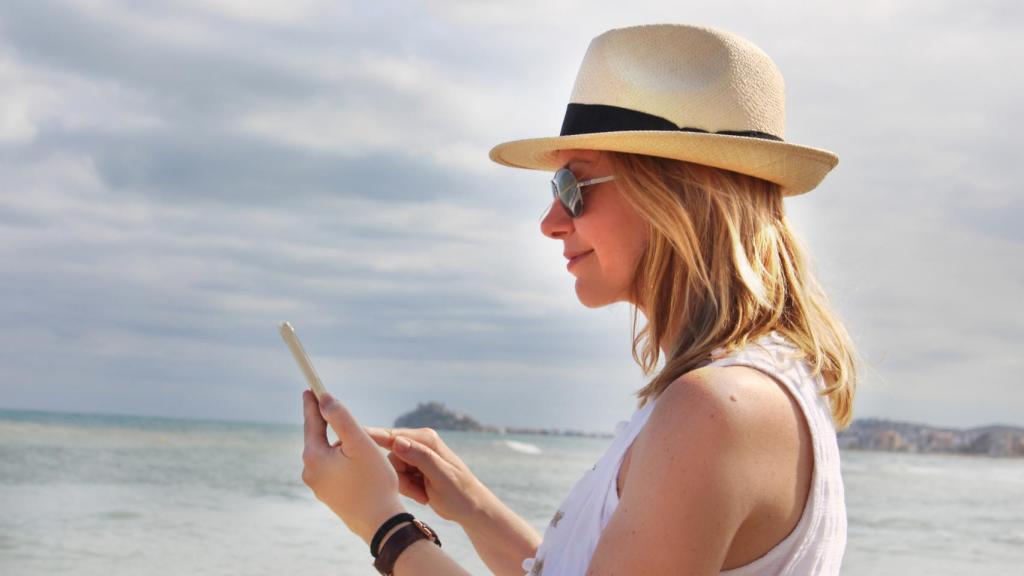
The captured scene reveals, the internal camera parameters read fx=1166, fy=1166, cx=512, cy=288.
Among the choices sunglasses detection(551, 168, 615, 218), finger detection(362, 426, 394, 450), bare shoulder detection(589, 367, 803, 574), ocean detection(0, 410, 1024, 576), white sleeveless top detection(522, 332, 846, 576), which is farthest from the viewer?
ocean detection(0, 410, 1024, 576)

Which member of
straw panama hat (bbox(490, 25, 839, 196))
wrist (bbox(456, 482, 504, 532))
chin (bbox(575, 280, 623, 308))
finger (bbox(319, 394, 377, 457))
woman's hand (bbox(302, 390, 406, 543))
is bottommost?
wrist (bbox(456, 482, 504, 532))

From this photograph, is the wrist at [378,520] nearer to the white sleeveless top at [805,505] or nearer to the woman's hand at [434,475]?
the white sleeveless top at [805,505]

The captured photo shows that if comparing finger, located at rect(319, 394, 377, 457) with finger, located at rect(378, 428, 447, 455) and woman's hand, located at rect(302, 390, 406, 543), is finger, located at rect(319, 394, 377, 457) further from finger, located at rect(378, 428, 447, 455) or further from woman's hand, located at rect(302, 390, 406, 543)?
finger, located at rect(378, 428, 447, 455)

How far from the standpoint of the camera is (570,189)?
1.73 metres

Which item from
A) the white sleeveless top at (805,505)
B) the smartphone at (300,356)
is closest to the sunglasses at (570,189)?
the white sleeveless top at (805,505)

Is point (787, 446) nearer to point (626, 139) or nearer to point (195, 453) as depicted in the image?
point (626, 139)

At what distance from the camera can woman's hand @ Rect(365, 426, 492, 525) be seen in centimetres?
209

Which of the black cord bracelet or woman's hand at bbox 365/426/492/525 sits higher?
the black cord bracelet

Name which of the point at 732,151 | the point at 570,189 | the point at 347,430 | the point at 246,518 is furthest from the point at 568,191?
the point at 246,518

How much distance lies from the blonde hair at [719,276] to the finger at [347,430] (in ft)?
1.38

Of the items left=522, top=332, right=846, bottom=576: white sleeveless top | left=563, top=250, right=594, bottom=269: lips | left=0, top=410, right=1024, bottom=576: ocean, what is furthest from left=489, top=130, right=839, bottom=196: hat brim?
left=0, top=410, right=1024, bottom=576: ocean

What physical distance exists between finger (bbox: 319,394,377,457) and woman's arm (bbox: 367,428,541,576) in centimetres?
37

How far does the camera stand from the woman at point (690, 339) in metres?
1.28

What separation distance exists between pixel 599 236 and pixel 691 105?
0.23m
